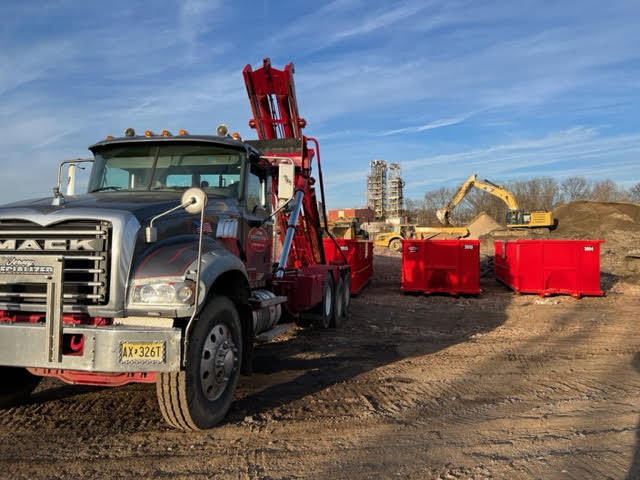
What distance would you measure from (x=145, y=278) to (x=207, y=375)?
962 mm

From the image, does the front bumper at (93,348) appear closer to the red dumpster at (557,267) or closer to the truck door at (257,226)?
the truck door at (257,226)

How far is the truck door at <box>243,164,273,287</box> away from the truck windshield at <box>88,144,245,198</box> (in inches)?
10.0

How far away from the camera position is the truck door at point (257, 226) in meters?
5.24

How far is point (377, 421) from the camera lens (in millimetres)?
4105

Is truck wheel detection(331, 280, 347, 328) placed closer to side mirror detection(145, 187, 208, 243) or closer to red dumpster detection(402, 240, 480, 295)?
red dumpster detection(402, 240, 480, 295)

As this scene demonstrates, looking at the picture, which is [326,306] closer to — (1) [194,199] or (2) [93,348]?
(1) [194,199]

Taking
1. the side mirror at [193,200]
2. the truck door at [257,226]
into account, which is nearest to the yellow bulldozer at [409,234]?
the truck door at [257,226]

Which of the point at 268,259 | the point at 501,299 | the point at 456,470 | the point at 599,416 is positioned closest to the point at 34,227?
the point at 268,259

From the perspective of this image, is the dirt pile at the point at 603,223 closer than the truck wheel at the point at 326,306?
No

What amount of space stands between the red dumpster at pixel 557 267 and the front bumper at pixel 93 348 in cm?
1184

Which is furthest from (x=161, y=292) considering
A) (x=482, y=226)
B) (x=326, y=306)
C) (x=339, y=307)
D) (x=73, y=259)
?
(x=482, y=226)

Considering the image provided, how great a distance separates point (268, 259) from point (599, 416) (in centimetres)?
385

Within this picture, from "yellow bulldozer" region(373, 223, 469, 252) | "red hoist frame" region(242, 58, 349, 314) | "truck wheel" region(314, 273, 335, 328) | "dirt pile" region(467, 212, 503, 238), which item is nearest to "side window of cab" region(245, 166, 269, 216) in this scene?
"red hoist frame" region(242, 58, 349, 314)

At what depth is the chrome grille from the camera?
11.3 ft
